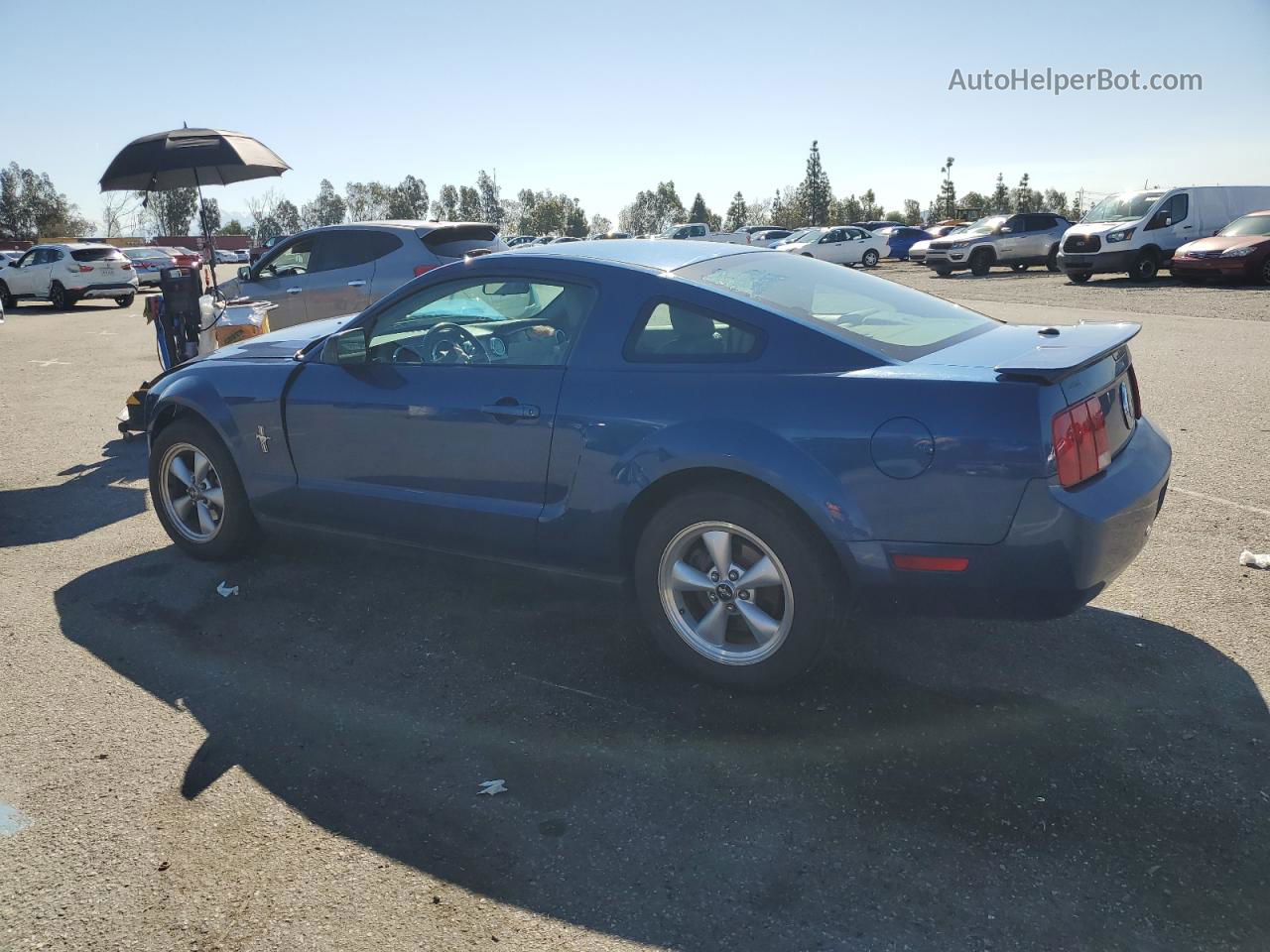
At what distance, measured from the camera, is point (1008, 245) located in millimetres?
29406

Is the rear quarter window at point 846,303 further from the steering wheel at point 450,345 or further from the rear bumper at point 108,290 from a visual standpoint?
the rear bumper at point 108,290

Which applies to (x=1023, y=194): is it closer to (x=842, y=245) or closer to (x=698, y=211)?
(x=698, y=211)

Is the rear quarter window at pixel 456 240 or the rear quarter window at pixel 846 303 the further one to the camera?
the rear quarter window at pixel 456 240

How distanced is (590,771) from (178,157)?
833 cm

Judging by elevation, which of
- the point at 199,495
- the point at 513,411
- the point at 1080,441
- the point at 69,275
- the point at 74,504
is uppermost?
the point at 69,275

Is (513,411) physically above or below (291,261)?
below

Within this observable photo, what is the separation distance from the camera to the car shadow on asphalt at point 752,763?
8.28ft

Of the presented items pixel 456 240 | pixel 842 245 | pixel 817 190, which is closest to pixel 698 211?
pixel 817 190

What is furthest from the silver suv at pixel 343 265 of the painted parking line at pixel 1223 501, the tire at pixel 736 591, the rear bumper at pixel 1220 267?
the rear bumper at pixel 1220 267

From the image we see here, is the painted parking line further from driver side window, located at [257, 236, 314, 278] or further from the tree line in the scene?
the tree line

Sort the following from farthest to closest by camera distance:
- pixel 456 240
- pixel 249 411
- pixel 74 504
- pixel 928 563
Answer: pixel 456 240 < pixel 74 504 < pixel 249 411 < pixel 928 563

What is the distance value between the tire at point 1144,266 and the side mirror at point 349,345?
22.9 meters

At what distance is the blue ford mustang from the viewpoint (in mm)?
3154

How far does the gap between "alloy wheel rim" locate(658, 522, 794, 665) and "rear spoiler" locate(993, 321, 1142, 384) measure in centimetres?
102
